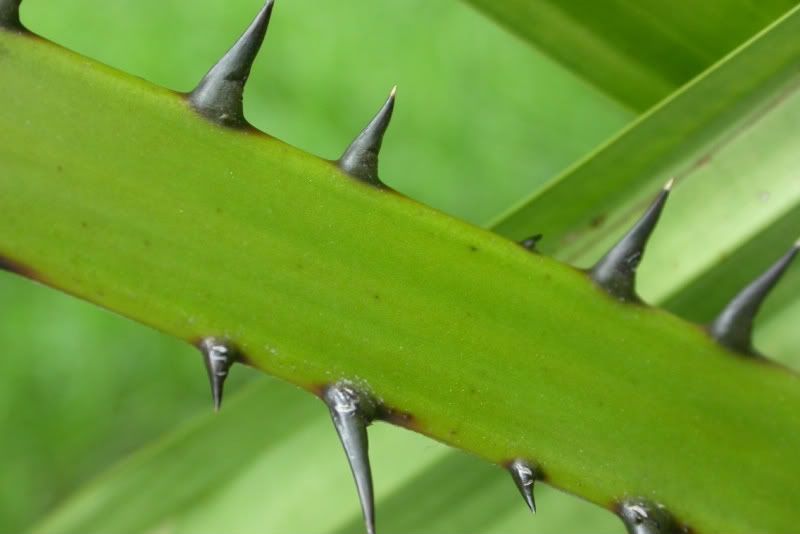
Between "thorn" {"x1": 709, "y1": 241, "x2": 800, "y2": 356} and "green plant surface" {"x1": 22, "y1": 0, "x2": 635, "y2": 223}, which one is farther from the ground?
"green plant surface" {"x1": 22, "y1": 0, "x2": 635, "y2": 223}

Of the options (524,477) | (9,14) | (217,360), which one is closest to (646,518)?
(524,477)

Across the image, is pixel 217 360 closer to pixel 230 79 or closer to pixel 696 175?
pixel 230 79

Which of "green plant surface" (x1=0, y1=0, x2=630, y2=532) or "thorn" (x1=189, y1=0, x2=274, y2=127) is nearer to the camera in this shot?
"thorn" (x1=189, y1=0, x2=274, y2=127)

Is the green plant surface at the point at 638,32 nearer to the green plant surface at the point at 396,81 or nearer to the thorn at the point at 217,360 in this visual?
the green plant surface at the point at 396,81

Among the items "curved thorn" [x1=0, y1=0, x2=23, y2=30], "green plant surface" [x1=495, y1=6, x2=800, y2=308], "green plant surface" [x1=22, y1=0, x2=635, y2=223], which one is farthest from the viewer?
"green plant surface" [x1=22, y1=0, x2=635, y2=223]

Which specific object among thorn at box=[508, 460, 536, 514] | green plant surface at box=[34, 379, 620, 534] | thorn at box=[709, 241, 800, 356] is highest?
thorn at box=[709, 241, 800, 356]

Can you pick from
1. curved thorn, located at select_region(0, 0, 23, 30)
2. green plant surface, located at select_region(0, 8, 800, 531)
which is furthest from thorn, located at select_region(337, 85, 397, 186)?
curved thorn, located at select_region(0, 0, 23, 30)

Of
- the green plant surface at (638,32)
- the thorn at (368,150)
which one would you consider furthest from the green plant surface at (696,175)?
the thorn at (368,150)

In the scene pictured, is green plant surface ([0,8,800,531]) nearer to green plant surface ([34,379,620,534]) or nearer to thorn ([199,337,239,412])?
thorn ([199,337,239,412])
